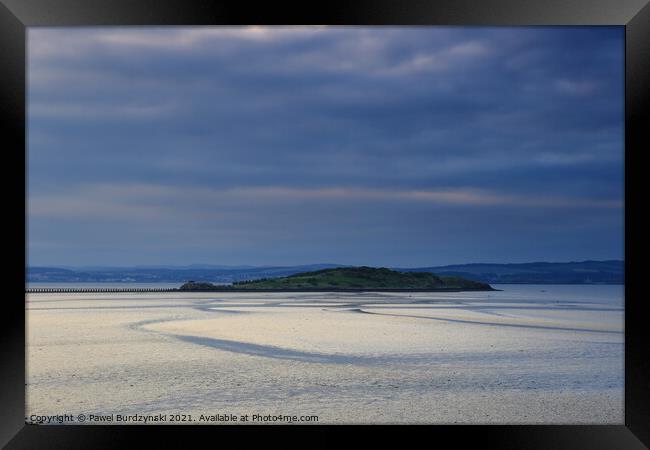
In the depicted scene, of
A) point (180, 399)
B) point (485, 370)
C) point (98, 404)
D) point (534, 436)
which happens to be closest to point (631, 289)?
point (534, 436)

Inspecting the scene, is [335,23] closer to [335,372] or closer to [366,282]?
[335,372]

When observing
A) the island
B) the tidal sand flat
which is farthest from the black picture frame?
the island

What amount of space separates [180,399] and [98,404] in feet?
2.11

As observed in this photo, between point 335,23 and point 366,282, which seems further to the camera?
point 366,282

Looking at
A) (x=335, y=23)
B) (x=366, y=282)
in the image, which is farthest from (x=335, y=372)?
(x=366, y=282)

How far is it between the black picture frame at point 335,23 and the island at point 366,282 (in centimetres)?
3677

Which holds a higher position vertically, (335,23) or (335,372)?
(335,23)

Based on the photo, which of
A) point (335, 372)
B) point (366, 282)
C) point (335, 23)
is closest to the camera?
point (335, 23)

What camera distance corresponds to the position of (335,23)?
3463mm

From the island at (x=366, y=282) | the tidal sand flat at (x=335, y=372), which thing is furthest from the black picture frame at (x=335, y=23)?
the island at (x=366, y=282)

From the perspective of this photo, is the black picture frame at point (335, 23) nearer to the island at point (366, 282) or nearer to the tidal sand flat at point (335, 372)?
the tidal sand flat at point (335, 372)

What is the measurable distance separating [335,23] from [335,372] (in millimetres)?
3694

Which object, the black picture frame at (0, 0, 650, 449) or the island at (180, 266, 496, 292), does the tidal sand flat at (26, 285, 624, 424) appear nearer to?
the black picture frame at (0, 0, 650, 449)

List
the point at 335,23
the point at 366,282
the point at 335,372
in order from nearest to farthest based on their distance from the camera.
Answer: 1. the point at 335,23
2. the point at 335,372
3. the point at 366,282
